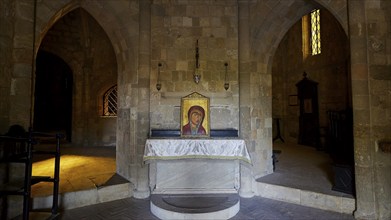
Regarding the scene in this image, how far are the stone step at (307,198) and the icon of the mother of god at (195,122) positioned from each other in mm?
1655

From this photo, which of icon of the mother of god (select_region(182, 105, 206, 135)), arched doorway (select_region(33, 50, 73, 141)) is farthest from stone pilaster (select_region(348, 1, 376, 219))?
arched doorway (select_region(33, 50, 73, 141))

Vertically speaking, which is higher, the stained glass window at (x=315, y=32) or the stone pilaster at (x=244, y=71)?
the stained glass window at (x=315, y=32)

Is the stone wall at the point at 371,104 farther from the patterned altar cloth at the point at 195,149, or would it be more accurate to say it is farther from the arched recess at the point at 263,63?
the patterned altar cloth at the point at 195,149

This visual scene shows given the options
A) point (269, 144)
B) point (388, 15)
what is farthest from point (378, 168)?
point (388, 15)

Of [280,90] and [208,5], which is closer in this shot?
[208,5]

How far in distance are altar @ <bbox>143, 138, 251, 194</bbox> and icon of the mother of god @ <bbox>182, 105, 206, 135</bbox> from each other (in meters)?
0.41

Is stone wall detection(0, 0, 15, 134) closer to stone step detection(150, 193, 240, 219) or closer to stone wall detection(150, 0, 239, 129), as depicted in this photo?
stone wall detection(150, 0, 239, 129)

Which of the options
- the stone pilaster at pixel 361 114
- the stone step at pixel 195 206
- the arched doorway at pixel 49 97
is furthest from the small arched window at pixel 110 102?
the stone pilaster at pixel 361 114

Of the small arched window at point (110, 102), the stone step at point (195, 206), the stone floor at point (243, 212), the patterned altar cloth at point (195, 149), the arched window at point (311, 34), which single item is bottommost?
the stone floor at point (243, 212)

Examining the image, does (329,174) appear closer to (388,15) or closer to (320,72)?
(388,15)

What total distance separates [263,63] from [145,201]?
3885 millimetres

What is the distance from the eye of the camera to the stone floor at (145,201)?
3541 millimetres

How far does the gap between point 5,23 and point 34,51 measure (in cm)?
52

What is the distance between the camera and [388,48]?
347 centimetres
